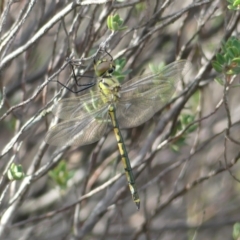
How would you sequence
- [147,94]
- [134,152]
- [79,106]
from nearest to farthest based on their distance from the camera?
[79,106]
[147,94]
[134,152]

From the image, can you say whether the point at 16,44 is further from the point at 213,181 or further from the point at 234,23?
the point at 213,181

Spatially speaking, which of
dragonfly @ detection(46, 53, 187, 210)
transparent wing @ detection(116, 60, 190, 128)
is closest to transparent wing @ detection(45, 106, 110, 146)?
dragonfly @ detection(46, 53, 187, 210)

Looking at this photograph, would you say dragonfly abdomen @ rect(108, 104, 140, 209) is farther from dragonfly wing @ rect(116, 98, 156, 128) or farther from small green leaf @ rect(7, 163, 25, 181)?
small green leaf @ rect(7, 163, 25, 181)

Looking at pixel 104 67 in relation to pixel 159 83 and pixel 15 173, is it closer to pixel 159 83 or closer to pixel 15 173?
pixel 159 83

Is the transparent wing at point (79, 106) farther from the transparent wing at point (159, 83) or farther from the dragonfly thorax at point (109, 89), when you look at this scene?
the transparent wing at point (159, 83)

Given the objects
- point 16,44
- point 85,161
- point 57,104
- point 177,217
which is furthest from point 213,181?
point 57,104

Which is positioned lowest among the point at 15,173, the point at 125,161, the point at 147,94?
the point at 125,161

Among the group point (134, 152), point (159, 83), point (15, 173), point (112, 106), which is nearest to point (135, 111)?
point (112, 106)
